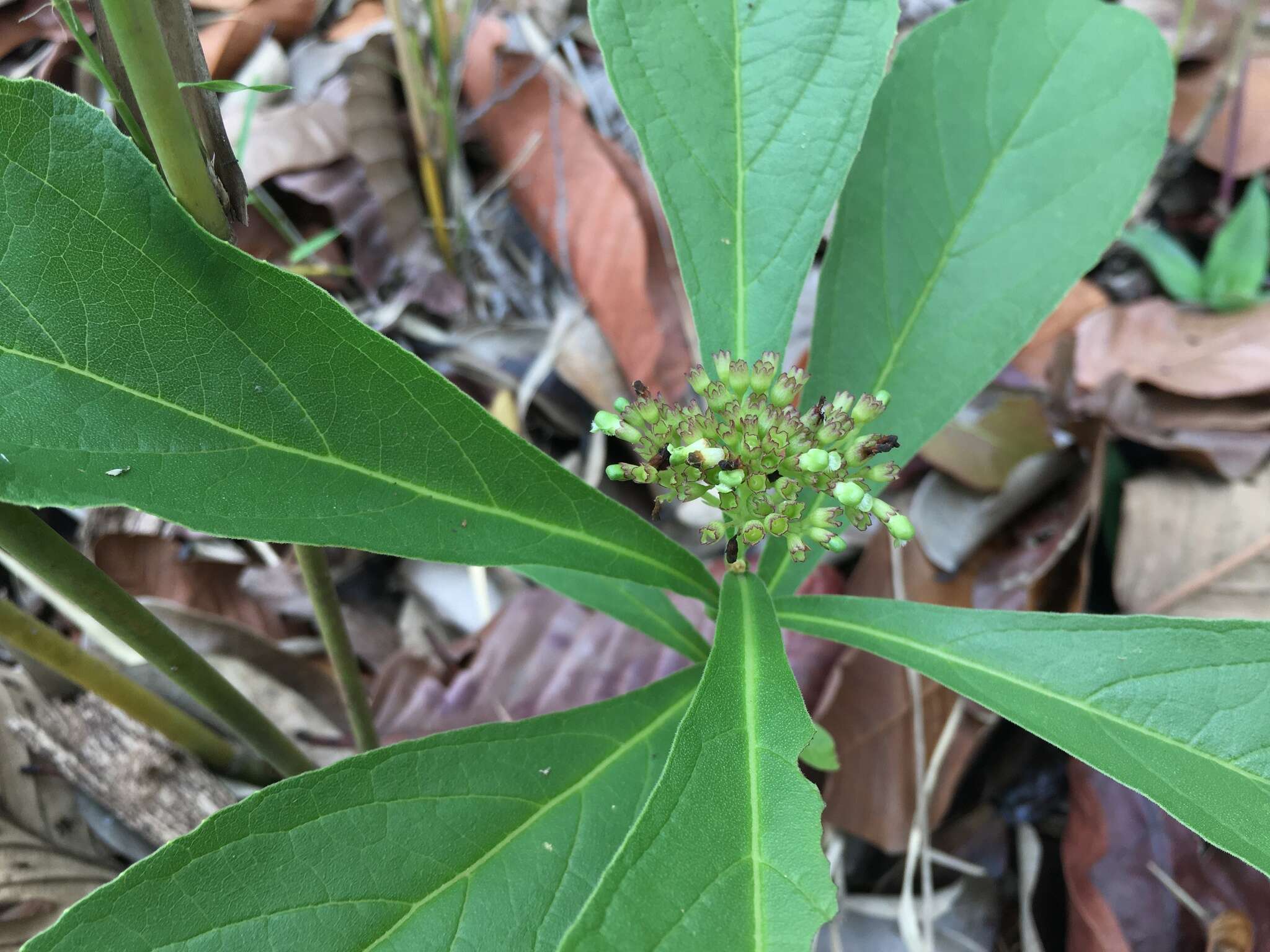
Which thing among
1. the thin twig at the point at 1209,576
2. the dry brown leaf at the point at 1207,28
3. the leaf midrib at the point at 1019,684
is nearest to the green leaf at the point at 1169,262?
the dry brown leaf at the point at 1207,28

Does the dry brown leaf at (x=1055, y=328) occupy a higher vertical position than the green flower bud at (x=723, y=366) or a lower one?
lower

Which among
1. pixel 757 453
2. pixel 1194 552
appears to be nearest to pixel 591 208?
pixel 757 453

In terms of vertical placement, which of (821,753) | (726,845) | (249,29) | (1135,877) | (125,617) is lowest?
(1135,877)

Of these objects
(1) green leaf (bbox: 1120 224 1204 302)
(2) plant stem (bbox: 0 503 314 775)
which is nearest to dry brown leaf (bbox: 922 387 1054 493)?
(1) green leaf (bbox: 1120 224 1204 302)

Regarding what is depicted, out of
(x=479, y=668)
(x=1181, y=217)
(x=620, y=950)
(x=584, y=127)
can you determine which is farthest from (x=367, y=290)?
(x=1181, y=217)

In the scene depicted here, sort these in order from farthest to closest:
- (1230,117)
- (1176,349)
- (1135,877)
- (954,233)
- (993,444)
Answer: (1230,117)
(1176,349)
(993,444)
(1135,877)
(954,233)

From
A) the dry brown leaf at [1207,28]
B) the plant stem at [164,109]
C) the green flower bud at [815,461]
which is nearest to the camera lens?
the plant stem at [164,109]

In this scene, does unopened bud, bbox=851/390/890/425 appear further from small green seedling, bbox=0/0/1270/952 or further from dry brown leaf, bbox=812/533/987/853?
dry brown leaf, bbox=812/533/987/853

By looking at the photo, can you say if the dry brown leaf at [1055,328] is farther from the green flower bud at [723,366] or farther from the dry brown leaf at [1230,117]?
the green flower bud at [723,366]

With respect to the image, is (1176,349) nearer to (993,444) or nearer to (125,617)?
(993,444)
